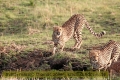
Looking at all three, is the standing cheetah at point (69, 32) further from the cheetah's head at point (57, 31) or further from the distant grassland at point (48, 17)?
the distant grassland at point (48, 17)

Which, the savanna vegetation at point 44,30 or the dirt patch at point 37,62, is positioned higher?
the savanna vegetation at point 44,30

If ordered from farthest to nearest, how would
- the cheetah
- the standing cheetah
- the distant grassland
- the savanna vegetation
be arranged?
the distant grassland < the standing cheetah < the savanna vegetation < the cheetah

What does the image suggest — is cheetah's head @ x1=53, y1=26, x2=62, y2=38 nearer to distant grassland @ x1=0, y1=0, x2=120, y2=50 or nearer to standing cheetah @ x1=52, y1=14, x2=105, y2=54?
standing cheetah @ x1=52, y1=14, x2=105, y2=54

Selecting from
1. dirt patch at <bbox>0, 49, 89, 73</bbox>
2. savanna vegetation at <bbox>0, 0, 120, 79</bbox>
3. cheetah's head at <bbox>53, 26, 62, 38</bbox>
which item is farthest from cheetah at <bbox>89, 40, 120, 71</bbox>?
cheetah's head at <bbox>53, 26, 62, 38</bbox>

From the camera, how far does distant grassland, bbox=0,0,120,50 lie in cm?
1777

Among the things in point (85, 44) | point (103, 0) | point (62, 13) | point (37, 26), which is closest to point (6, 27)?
point (37, 26)

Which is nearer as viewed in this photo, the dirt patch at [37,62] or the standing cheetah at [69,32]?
the dirt patch at [37,62]

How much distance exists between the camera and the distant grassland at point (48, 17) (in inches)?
699

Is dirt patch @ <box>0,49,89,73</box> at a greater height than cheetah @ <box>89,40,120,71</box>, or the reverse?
cheetah @ <box>89,40,120,71</box>

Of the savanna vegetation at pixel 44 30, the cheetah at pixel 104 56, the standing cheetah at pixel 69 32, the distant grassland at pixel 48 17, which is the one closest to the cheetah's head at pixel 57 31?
the standing cheetah at pixel 69 32

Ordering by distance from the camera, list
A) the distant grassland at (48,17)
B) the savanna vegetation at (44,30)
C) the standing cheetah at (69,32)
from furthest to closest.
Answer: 1. the distant grassland at (48,17)
2. the standing cheetah at (69,32)
3. the savanna vegetation at (44,30)

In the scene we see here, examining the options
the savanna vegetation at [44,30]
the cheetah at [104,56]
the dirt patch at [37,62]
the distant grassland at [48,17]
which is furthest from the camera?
the distant grassland at [48,17]

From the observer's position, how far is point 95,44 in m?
16.7

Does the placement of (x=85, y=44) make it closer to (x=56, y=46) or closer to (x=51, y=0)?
(x=56, y=46)
